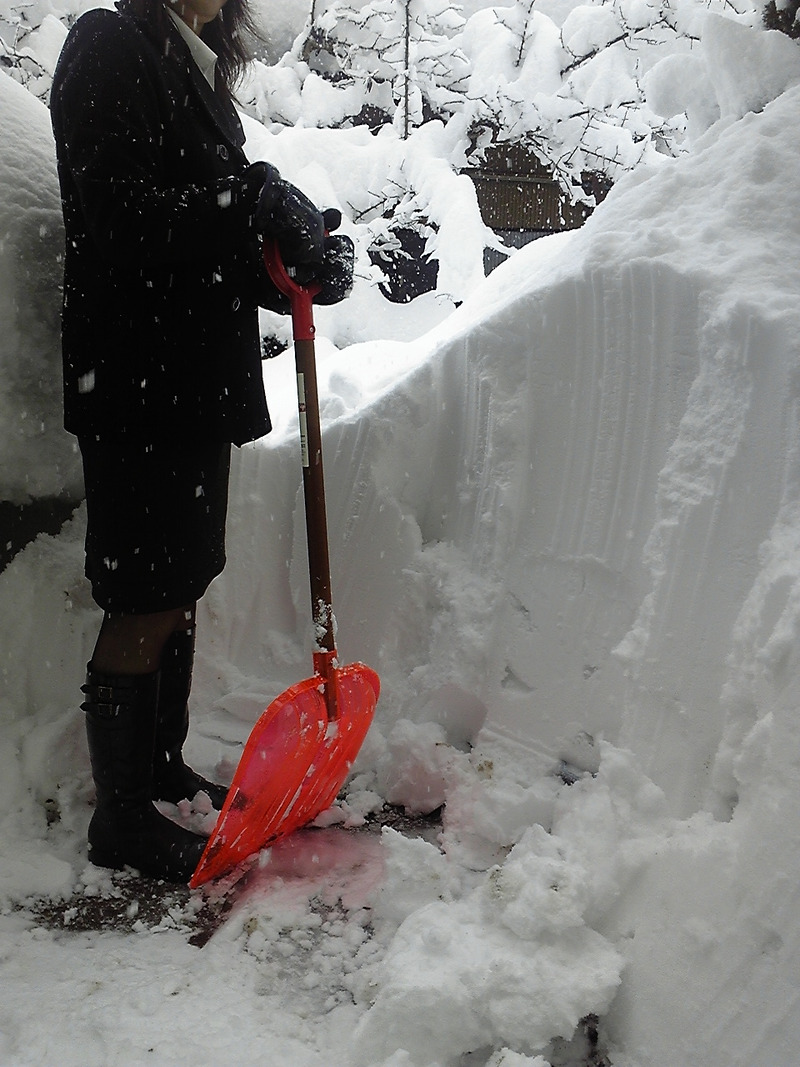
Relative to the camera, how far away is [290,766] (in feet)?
5.42

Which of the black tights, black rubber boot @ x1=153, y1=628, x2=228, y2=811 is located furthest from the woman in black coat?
black rubber boot @ x1=153, y1=628, x2=228, y2=811

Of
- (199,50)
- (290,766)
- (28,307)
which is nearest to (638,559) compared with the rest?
(290,766)

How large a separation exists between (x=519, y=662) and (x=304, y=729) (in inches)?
19.3

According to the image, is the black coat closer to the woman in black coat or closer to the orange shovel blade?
the woman in black coat

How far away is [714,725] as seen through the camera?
141 cm

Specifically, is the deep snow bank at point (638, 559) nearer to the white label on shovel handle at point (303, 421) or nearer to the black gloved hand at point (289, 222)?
the white label on shovel handle at point (303, 421)

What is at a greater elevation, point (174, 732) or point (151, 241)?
point (151, 241)

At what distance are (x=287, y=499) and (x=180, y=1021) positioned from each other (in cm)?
122

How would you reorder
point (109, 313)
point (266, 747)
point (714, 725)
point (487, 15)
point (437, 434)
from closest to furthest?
point (714, 725)
point (109, 313)
point (266, 747)
point (437, 434)
point (487, 15)

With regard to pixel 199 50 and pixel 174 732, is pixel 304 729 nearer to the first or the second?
pixel 174 732

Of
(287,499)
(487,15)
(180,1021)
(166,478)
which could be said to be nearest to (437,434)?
(287,499)

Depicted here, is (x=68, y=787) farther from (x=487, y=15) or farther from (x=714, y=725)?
(x=487, y=15)

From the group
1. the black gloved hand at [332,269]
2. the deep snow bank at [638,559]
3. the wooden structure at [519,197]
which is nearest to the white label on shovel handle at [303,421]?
the black gloved hand at [332,269]

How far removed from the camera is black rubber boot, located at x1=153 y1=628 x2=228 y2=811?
6.05 feet
